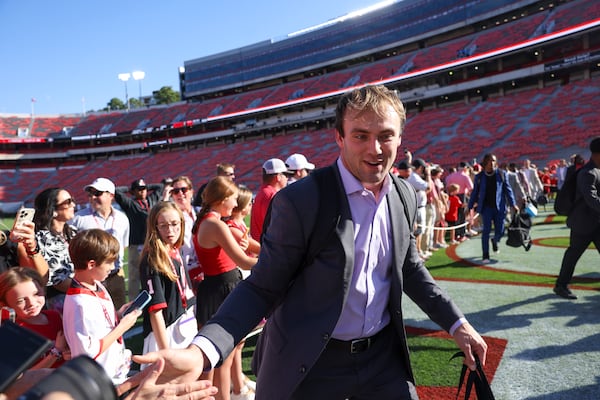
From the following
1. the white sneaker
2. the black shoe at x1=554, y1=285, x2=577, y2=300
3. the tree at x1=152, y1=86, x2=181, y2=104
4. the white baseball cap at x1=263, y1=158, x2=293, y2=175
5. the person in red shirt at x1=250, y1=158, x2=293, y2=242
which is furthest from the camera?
the tree at x1=152, y1=86, x2=181, y2=104

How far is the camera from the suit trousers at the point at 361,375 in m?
1.78

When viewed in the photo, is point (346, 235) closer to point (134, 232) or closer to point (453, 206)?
point (134, 232)

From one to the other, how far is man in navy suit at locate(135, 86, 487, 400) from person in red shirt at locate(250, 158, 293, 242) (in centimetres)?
272

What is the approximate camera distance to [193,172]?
48.4m

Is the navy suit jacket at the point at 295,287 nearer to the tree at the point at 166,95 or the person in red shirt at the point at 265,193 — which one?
the person in red shirt at the point at 265,193

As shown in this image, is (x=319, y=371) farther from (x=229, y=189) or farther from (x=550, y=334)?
(x=550, y=334)

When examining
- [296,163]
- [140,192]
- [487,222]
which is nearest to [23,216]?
[296,163]

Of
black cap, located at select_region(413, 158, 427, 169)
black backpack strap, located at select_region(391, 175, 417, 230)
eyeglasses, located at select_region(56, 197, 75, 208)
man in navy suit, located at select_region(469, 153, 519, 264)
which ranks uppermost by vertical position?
black backpack strap, located at select_region(391, 175, 417, 230)

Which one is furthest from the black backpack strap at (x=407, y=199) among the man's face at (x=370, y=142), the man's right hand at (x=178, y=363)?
the man's right hand at (x=178, y=363)

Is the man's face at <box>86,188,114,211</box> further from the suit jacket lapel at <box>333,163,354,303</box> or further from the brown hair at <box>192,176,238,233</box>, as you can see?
the suit jacket lapel at <box>333,163,354,303</box>

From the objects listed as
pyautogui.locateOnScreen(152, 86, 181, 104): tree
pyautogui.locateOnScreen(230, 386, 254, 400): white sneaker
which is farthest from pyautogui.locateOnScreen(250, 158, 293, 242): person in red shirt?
pyautogui.locateOnScreen(152, 86, 181, 104): tree

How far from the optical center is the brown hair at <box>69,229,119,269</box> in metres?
2.57

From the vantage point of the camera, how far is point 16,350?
0.77m

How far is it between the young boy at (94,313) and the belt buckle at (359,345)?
119 centimetres
